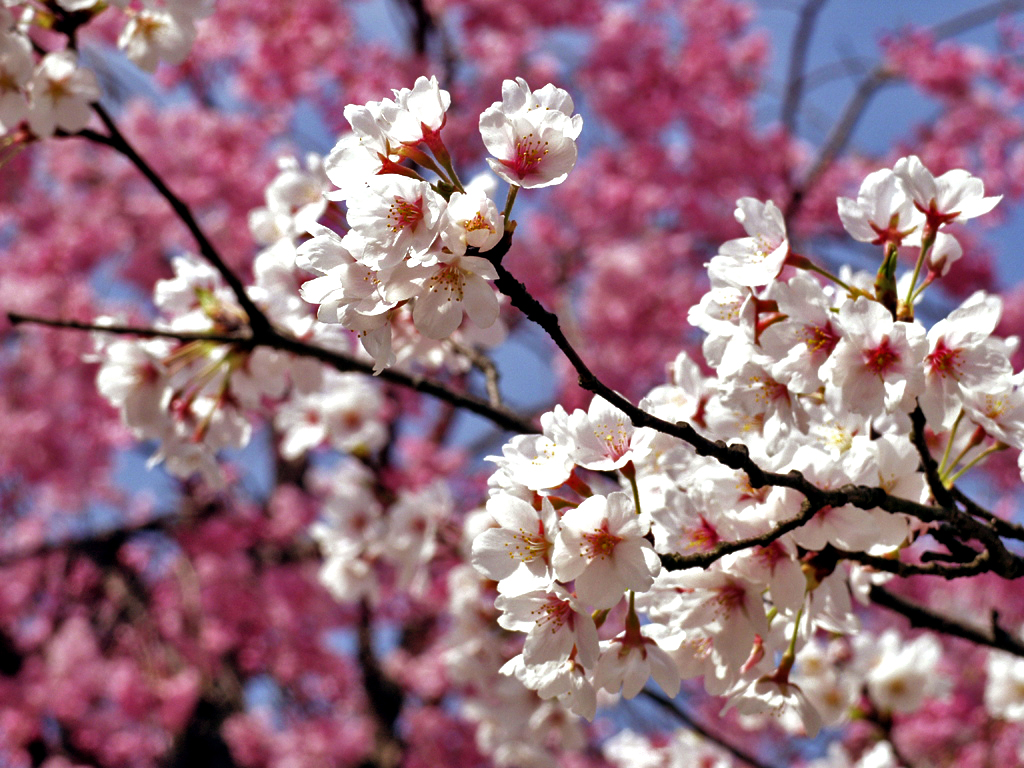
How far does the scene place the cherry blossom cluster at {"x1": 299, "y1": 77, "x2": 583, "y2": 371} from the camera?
41.6 inches

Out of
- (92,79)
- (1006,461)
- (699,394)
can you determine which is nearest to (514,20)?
(1006,461)

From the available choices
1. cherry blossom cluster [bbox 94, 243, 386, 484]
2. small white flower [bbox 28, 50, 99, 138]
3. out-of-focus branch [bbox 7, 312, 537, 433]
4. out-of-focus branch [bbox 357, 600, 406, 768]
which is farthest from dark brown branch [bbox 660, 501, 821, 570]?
out-of-focus branch [bbox 357, 600, 406, 768]

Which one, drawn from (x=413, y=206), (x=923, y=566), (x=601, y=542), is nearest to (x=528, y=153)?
(x=413, y=206)

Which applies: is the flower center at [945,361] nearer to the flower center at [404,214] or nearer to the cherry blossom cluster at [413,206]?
the cherry blossom cluster at [413,206]

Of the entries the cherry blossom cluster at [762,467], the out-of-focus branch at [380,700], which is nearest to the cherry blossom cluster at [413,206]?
the cherry blossom cluster at [762,467]

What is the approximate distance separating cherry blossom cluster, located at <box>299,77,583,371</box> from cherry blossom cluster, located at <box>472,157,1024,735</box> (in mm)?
234

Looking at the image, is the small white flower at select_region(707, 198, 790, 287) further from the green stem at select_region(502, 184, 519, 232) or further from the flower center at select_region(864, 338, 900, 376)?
the green stem at select_region(502, 184, 519, 232)

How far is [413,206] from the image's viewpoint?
3.51 feet

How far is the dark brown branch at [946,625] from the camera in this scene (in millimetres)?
1646

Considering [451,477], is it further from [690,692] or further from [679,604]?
[679,604]

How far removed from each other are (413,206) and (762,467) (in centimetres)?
64

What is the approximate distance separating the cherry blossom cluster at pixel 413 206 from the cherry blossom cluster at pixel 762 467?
0.23 metres

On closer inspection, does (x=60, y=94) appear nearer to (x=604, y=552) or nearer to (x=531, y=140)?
(x=531, y=140)

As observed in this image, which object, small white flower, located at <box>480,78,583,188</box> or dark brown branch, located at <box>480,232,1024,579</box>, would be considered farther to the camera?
small white flower, located at <box>480,78,583,188</box>
